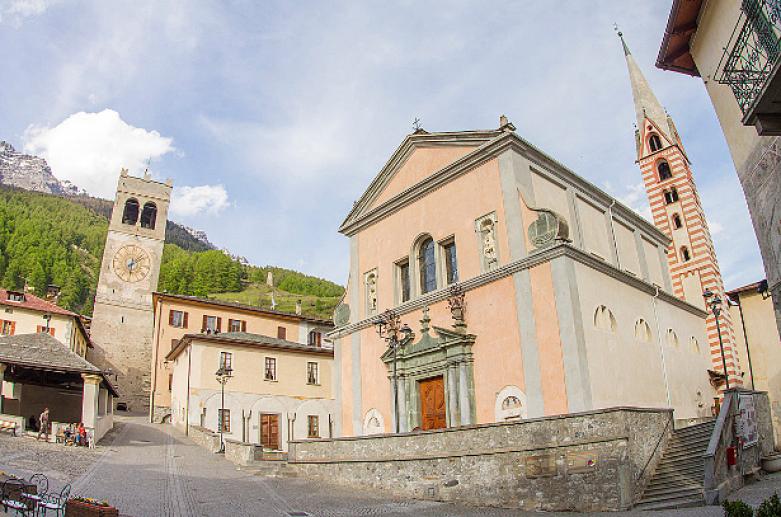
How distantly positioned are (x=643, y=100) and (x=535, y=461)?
3776 centimetres

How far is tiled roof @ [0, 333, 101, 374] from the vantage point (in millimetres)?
Answer: 22297

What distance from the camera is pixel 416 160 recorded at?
2311 centimetres

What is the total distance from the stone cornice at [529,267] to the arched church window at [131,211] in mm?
37655

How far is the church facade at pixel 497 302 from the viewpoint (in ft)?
54.6

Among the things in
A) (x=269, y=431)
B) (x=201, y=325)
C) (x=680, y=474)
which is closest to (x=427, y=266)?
(x=680, y=474)

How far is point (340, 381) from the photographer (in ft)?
77.2

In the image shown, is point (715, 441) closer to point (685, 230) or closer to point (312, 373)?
point (312, 373)

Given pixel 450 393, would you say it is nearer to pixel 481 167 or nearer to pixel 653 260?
pixel 481 167

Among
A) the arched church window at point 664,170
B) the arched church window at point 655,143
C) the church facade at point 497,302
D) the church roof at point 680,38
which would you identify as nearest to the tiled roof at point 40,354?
the church facade at point 497,302

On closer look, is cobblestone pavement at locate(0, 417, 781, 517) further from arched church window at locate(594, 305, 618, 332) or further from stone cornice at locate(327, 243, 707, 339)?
stone cornice at locate(327, 243, 707, 339)

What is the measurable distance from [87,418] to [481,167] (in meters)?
17.7

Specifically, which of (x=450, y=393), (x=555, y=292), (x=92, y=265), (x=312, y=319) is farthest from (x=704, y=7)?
(x=92, y=265)

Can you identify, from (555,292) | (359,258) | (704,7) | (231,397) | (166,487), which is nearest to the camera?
(704,7)

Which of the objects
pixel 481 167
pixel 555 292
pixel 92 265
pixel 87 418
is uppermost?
pixel 92 265
